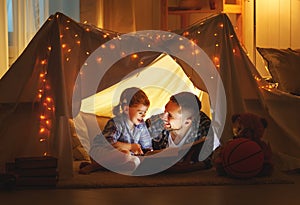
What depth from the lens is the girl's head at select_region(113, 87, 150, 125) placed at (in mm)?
3119

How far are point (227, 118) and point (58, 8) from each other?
5.26 ft

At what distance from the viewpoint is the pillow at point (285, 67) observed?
352 centimetres

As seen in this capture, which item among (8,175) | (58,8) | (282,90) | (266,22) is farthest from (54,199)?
(266,22)

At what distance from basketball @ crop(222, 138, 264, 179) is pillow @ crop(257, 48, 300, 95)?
3.03 feet

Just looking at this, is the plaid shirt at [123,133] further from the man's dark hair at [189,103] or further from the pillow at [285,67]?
the pillow at [285,67]

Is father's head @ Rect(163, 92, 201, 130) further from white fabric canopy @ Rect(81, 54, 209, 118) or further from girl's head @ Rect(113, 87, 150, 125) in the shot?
white fabric canopy @ Rect(81, 54, 209, 118)

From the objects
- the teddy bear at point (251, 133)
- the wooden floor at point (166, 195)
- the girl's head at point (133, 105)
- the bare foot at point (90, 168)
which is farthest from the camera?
the girl's head at point (133, 105)

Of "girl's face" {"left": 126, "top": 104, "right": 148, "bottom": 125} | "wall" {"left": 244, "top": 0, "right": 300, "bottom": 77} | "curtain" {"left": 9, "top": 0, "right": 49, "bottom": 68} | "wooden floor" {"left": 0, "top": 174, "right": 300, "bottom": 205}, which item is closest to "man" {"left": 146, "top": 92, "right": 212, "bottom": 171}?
"girl's face" {"left": 126, "top": 104, "right": 148, "bottom": 125}

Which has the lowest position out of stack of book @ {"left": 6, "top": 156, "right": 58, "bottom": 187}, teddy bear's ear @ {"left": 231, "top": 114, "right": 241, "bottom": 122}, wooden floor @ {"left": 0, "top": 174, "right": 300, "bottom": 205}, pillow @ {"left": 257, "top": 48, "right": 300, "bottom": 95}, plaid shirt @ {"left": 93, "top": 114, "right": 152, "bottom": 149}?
wooden floor @ {"left": 0, "top": 174, "right": 300, "bottom": 205}

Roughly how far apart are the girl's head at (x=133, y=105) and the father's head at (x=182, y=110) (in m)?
0.15

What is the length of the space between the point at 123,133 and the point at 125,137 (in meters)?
0.02

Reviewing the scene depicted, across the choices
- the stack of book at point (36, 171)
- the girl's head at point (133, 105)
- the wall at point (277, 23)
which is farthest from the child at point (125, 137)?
the wall at point (277, 23)

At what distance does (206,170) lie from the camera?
298cm

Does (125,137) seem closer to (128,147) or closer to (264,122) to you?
(128,147)
